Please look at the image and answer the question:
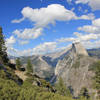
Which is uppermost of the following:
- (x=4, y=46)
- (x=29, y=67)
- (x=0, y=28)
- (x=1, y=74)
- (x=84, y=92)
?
(x=0, y=28)

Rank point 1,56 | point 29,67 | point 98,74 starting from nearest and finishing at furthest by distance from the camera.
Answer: point 98,74 < point 1,56 < point 29,67

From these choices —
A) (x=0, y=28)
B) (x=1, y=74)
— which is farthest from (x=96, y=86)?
(x=0, y=28)

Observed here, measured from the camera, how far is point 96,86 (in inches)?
1983

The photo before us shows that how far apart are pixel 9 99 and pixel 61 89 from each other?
240 feet

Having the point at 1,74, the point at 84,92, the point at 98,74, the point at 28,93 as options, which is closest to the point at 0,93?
the point at 28,93

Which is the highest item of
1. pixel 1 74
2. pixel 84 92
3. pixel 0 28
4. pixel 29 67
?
pixel 0 28

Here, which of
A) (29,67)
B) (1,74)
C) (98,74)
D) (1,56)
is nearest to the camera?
(1,74)

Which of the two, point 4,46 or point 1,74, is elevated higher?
point 4,46

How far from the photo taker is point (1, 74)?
3269 centimetres

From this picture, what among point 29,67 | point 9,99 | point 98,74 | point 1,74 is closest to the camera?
point 9,99

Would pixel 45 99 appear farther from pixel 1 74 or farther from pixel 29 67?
pixel 29 67

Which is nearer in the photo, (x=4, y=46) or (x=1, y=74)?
(x=1, y=74)

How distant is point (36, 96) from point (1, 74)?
50.4ft

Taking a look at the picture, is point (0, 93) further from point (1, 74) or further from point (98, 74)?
point (98, 74)
